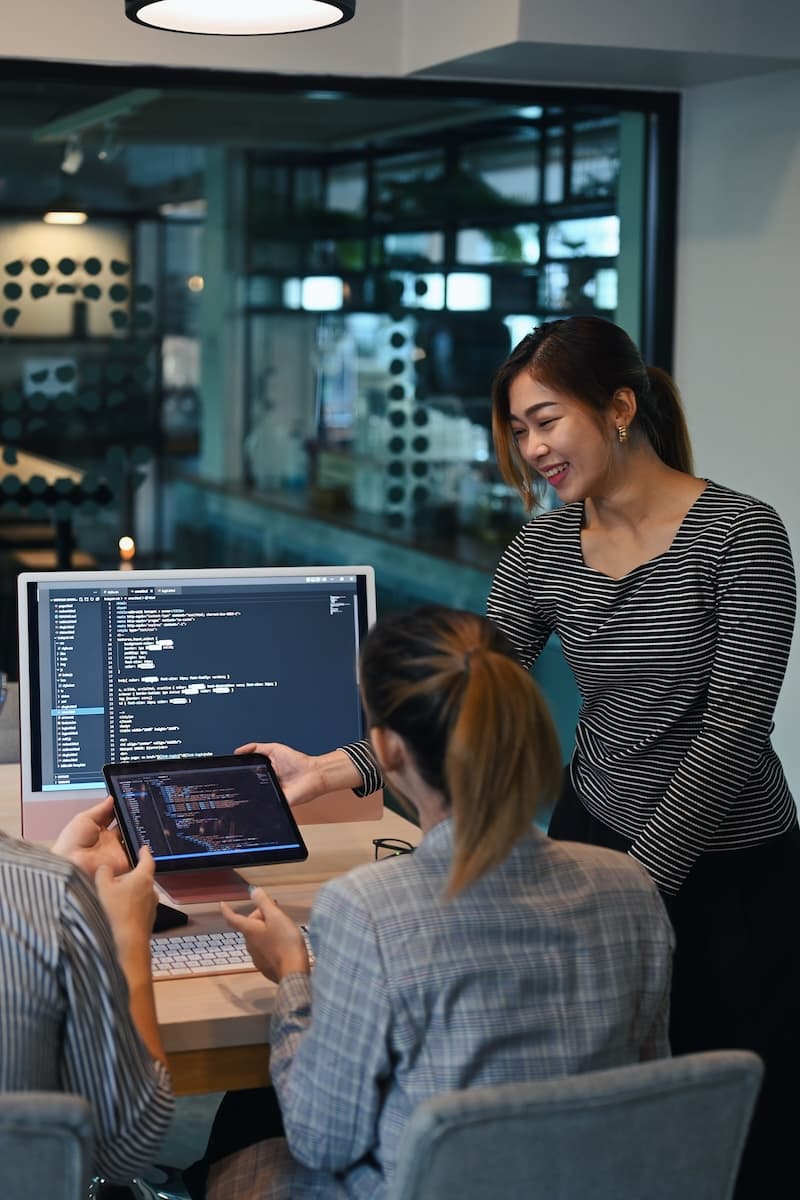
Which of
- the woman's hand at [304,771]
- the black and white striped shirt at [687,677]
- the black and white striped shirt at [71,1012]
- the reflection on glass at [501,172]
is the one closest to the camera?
the black and white striped shirt at [71,1012]

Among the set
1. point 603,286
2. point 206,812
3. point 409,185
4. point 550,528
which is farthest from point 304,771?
point 603,286

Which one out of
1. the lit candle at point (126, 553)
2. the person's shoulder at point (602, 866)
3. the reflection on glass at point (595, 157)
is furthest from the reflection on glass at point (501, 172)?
the person's shoulder at point (602, 866)

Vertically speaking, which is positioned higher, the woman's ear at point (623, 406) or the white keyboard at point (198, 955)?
the woman's ear at point (623, 406)

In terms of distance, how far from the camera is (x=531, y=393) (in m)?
2.15

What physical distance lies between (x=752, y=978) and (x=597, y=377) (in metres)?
0.88

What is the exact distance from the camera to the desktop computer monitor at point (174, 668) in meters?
2.20

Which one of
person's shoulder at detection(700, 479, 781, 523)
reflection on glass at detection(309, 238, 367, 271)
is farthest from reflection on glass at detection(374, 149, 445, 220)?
person's shoulder at detection(700, 479, 781, 523)

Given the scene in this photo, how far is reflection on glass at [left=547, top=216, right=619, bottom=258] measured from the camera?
448 centimetres

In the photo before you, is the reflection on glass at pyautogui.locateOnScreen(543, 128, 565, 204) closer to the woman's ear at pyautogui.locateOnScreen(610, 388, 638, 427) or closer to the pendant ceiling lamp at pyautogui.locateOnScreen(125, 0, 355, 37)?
the pendant ceiling lamp at pyautogui.locateOnScreen(125, 0, 355, 37)

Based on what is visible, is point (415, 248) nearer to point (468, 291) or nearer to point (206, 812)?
point (468, 291)

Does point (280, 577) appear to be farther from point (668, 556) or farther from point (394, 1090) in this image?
point (394, 1090)

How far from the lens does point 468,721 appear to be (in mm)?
1410

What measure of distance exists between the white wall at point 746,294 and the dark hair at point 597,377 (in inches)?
73.5

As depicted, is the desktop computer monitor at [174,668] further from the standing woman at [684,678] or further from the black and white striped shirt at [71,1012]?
the black and white striped shirt at [71,1012]
